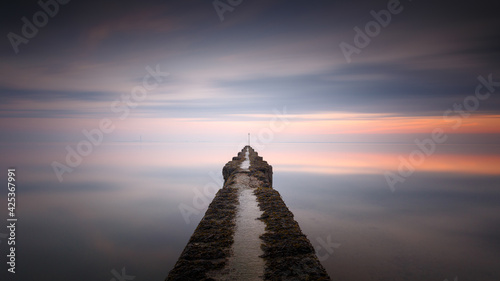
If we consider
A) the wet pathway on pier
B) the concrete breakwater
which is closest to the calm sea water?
the wet pathway on pier

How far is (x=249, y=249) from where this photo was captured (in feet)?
16.4

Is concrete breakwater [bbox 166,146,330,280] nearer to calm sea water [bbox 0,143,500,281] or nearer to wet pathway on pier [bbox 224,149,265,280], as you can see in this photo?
wet pathway on pier [bbox 224,149,265,280]

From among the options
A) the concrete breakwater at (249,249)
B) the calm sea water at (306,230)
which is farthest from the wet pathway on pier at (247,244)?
the calm sea water at (306,230)

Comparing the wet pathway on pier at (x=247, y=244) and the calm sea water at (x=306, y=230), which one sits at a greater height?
the wet pathway on pier at (x=247, y=244)

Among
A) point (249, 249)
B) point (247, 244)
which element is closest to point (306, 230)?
point (247, 244)

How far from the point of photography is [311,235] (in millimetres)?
26266

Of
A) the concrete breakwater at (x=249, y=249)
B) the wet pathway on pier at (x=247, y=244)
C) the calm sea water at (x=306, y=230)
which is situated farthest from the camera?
the calm sea water at (x=306, y=230)

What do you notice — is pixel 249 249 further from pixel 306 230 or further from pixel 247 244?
pixel 306 230

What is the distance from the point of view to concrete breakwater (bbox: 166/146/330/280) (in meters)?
4.01

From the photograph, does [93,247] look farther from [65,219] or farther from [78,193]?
[78,193]

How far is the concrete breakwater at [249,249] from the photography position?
401 centimetres

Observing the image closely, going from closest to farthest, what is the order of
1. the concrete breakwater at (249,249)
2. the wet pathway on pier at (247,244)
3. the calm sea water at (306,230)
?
the concrete breakwater at (249,249) → the wet pathway on pier at (247,244) → the calm sea water at (306,230)

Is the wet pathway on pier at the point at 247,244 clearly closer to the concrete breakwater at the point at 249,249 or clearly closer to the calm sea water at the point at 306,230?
the concrete breakwater at the point at 249,249

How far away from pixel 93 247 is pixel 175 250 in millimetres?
7579
